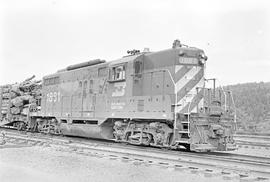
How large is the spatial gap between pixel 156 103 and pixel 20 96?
42.5 ft

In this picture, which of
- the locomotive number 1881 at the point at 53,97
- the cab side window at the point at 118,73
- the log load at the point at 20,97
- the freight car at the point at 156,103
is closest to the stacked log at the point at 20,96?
the log load at the point at 20,97

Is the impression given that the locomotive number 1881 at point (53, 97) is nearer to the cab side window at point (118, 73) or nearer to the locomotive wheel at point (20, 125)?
the locomotive wheel at point (20, 125)

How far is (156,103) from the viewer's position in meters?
12.0

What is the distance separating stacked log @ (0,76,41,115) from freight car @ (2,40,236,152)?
6.04m

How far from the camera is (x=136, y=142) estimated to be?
1250 cm

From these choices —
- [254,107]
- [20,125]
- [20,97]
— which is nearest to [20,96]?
[20,97]

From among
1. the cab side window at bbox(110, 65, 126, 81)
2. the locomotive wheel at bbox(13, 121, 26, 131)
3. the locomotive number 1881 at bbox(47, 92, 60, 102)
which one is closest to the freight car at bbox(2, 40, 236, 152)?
the cab side window at bbox(110, 65, 126, 81)

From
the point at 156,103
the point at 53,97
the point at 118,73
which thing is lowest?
the point at 156,103

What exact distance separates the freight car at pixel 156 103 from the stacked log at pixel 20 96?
6044 millimetres

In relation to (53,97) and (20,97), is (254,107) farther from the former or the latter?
(20,97)

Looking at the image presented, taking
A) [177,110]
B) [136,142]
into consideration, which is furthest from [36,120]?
[177,110]

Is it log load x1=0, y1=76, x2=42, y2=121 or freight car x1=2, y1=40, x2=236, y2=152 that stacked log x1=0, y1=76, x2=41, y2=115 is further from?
freight car x1=2, y1=40, x2=236, y2=152

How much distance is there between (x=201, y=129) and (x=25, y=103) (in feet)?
47.0

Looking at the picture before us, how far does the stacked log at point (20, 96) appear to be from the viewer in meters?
21.2
